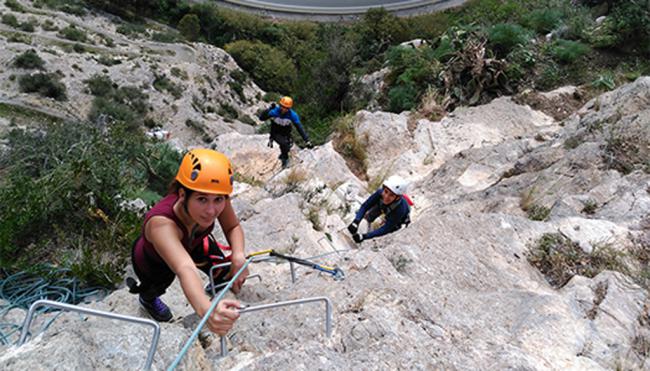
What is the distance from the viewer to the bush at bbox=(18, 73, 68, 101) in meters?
28.8

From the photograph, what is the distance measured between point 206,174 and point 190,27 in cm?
5367

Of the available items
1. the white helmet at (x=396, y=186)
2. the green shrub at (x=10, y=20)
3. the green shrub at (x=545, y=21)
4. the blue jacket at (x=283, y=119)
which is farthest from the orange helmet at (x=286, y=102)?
the green shrub at (x=10, y=20)

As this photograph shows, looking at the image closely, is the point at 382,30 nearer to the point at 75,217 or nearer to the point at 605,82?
the point at 605,82

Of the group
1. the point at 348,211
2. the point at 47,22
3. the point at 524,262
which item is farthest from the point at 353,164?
the point at 47,22

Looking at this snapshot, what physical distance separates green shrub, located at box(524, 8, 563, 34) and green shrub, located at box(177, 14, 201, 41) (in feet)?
146

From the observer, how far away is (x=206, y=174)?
99.0 inches

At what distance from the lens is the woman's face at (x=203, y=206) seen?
2.54m

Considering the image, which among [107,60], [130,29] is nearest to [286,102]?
[107,60]

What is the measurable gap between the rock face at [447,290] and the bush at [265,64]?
44.9 metres

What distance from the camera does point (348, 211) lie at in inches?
283

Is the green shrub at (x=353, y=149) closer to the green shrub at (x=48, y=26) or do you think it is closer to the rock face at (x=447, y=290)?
the rock face at (x=447, y=290)

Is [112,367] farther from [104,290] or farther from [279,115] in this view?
[279,115]

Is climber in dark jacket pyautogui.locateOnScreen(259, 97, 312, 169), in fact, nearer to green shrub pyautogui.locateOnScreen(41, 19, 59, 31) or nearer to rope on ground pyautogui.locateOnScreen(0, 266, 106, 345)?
rope on ground pyautogui.locateOnScreen(0, 266, 106, 345)

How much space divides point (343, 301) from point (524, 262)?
78.2 inches
